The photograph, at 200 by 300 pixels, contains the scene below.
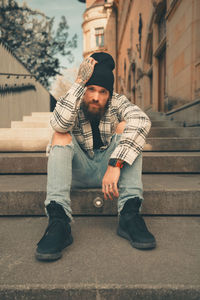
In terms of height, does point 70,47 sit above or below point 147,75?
above

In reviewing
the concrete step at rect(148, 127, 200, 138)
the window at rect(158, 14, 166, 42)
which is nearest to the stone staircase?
the concrete step at rect(148, 127, 200, 138)

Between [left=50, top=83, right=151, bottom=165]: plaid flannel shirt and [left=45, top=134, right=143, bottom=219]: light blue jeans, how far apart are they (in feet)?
0.22

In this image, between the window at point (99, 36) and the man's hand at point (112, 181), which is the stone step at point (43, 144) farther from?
the window at point (99, 36)

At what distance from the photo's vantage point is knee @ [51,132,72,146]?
157 centimetres

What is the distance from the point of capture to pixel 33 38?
15492mm

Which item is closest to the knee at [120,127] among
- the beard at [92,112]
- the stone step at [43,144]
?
the beard at [92,112]

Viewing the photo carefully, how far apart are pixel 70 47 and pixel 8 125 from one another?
14.5 meters

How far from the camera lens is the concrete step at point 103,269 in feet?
3.50

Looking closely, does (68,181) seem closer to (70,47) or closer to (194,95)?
(194,95)

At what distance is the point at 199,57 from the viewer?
177 inches

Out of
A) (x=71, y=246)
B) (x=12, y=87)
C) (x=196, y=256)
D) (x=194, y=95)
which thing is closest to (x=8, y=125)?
(x=12, y=87)

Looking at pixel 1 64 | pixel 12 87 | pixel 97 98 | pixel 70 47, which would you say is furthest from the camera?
pixel 70 47

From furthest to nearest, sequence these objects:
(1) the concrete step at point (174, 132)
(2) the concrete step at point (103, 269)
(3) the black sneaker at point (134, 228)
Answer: (1) the concrete step at point (174, 132) < (3) the black sneaker at point (134, 228) < (2) the concrete step at point (103, 269)

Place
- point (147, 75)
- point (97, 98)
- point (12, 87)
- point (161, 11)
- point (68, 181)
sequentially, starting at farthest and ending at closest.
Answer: point (147, 75) → point (161, 11) → point (12, 87) → point (97, 98) → point (68, 181)
